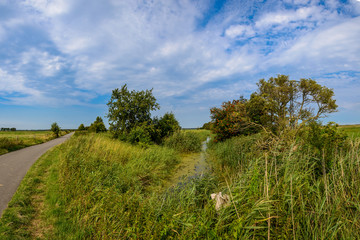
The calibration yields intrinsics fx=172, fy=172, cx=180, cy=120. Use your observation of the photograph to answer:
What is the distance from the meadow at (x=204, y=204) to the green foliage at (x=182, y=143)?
8243 millimetres

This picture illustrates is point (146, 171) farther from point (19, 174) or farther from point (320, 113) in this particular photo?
point (320, 113)

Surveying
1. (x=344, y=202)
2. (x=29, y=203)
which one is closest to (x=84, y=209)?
(x=29, y=203)

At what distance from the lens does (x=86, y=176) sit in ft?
19.6

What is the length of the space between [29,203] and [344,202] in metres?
8.23

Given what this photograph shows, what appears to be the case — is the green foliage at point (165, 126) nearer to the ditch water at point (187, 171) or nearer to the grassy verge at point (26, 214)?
the ditch water at point (187, 171)

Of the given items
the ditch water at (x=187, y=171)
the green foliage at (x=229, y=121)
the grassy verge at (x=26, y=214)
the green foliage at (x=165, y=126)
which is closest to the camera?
the grassy verge at (x=26, y=214)

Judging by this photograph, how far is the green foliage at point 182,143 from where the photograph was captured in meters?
16.2

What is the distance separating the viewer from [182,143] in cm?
1662

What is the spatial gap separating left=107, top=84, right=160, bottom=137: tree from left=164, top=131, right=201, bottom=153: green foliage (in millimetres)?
2944

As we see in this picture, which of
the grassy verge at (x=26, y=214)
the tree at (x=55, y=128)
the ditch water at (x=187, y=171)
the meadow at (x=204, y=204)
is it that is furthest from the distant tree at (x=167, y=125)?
the tree at (x=55, y=128)

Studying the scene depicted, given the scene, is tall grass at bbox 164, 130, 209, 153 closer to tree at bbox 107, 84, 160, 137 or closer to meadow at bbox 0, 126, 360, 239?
tree at bbox 107, 84, 160, 137

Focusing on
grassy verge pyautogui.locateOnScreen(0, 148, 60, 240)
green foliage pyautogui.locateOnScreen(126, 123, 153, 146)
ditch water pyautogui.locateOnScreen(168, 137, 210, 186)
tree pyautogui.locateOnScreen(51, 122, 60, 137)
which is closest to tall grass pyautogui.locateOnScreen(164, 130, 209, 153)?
green foliage pyautogui.locateOnScreen(126, 123, 153, 146)

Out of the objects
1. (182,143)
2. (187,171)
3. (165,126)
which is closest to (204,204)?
(187,171)

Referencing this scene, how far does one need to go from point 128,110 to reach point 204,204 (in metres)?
12.7
